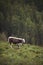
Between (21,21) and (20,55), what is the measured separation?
24.9ft

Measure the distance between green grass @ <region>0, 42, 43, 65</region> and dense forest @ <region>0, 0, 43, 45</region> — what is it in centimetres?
380

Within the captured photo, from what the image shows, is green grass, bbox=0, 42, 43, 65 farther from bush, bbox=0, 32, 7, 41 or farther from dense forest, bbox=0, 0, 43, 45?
dense forest, bbox=0, 0, 43, 45

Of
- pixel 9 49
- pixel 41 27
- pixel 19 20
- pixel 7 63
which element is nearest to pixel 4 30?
pixel 19 20

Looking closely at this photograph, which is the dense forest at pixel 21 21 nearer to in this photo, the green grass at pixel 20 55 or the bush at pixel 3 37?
the bush at pixel 3 37

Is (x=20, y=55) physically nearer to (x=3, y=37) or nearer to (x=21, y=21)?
(x=3, y=37)

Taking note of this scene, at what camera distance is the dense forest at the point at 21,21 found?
1859 centimetres

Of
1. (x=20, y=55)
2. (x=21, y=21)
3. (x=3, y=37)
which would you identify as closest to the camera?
(x=20, y=55)

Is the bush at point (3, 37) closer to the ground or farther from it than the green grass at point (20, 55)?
closer to the ground

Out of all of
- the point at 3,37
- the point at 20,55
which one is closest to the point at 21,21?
the point at 3,37

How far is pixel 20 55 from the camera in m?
12.1

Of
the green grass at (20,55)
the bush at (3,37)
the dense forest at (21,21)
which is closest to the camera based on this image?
the green grass at (20,55)

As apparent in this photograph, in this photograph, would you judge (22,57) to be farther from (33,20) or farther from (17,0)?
(17,0)

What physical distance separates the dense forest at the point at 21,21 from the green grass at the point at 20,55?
3804 mm

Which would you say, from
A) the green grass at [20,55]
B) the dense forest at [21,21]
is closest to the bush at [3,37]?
the dense forest at [21,21]
